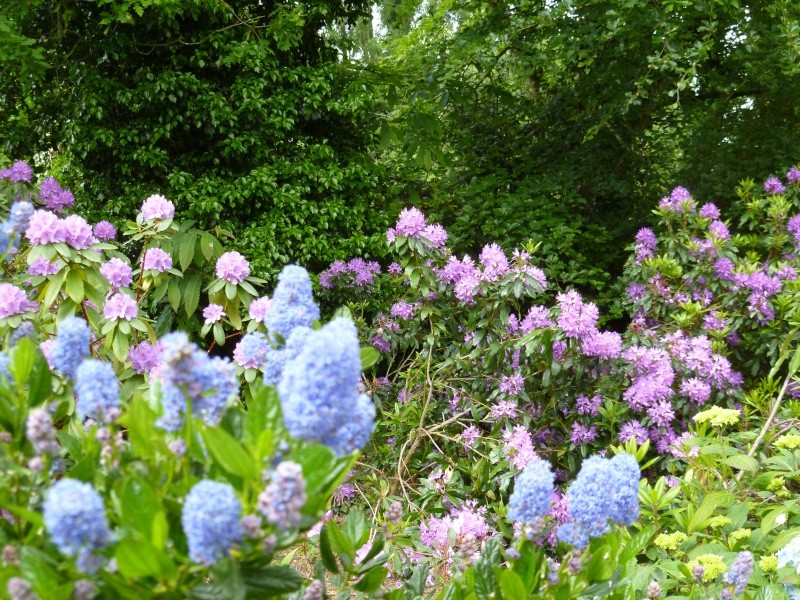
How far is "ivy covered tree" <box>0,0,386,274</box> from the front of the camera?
16.7ft

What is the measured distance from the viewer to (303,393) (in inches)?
36.1

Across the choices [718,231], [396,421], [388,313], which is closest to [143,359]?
[396,421]

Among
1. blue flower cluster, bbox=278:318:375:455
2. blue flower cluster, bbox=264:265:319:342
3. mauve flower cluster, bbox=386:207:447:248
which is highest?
Result: mauve flower cluster, bbox=386:207:447:248

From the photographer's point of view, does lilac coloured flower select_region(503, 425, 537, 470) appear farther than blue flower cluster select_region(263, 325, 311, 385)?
Yes

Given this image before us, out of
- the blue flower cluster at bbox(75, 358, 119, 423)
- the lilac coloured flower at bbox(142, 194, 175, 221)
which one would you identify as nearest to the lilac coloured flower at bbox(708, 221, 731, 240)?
the lilac coloured flower at bbox(142, 194, 175, 221)

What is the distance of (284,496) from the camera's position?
32.9 inches

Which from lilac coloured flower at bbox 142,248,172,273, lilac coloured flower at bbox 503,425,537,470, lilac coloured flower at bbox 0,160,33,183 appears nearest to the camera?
lilac coloured flower at bbox 142,248,172,273

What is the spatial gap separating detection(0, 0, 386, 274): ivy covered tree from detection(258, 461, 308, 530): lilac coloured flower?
418cm

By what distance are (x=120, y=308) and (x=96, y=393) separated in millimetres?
1801

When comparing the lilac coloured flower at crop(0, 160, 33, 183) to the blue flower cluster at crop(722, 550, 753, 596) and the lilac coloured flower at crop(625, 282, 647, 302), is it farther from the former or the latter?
the blue flower cluster at crop(722, 550, 753, 596)

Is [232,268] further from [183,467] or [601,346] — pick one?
[183,467]

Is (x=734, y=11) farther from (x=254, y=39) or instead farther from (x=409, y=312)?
(x=254, y=39)

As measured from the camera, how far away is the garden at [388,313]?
3.23 ft

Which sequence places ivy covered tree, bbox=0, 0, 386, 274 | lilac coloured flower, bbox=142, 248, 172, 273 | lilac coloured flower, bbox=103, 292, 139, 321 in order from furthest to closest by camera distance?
ivy covered tree, bbox=0, 0, 386, 274 → lilac coloured flower, bbox=142, 248, 172, 273 → lilac coloured flower, bbox=103, 292, 139, 321
